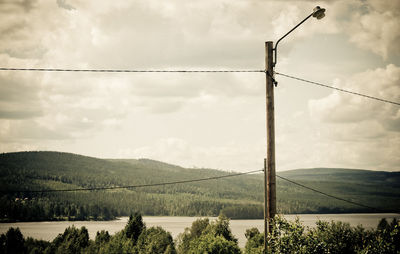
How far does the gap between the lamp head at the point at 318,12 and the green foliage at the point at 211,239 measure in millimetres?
33672

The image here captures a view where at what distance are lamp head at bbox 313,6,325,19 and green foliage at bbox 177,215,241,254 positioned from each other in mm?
33672

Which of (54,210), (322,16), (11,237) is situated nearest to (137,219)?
(11,237)

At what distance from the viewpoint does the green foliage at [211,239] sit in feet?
134

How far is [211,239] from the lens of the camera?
4253cm

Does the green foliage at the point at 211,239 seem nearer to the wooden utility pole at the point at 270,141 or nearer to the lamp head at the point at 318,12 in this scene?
the wooden utility pole at the point at 270,141

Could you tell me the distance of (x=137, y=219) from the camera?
2488 inches

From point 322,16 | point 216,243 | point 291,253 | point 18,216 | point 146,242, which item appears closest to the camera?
point 322,16

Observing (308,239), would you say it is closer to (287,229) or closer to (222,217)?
(287,229)

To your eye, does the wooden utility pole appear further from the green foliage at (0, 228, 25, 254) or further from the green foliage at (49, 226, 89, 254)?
the green foliage at (0, 228, 25, 254)

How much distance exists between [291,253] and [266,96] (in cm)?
642

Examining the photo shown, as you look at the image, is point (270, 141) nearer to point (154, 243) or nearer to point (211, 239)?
point (211, 239)

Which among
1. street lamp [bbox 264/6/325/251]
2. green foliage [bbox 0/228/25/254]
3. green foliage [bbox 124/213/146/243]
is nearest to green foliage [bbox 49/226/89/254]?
green foliage [bbox 0/228/25/254]

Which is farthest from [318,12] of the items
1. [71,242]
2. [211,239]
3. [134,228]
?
[71,242]

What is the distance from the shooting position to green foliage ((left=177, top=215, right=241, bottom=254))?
40.8m
